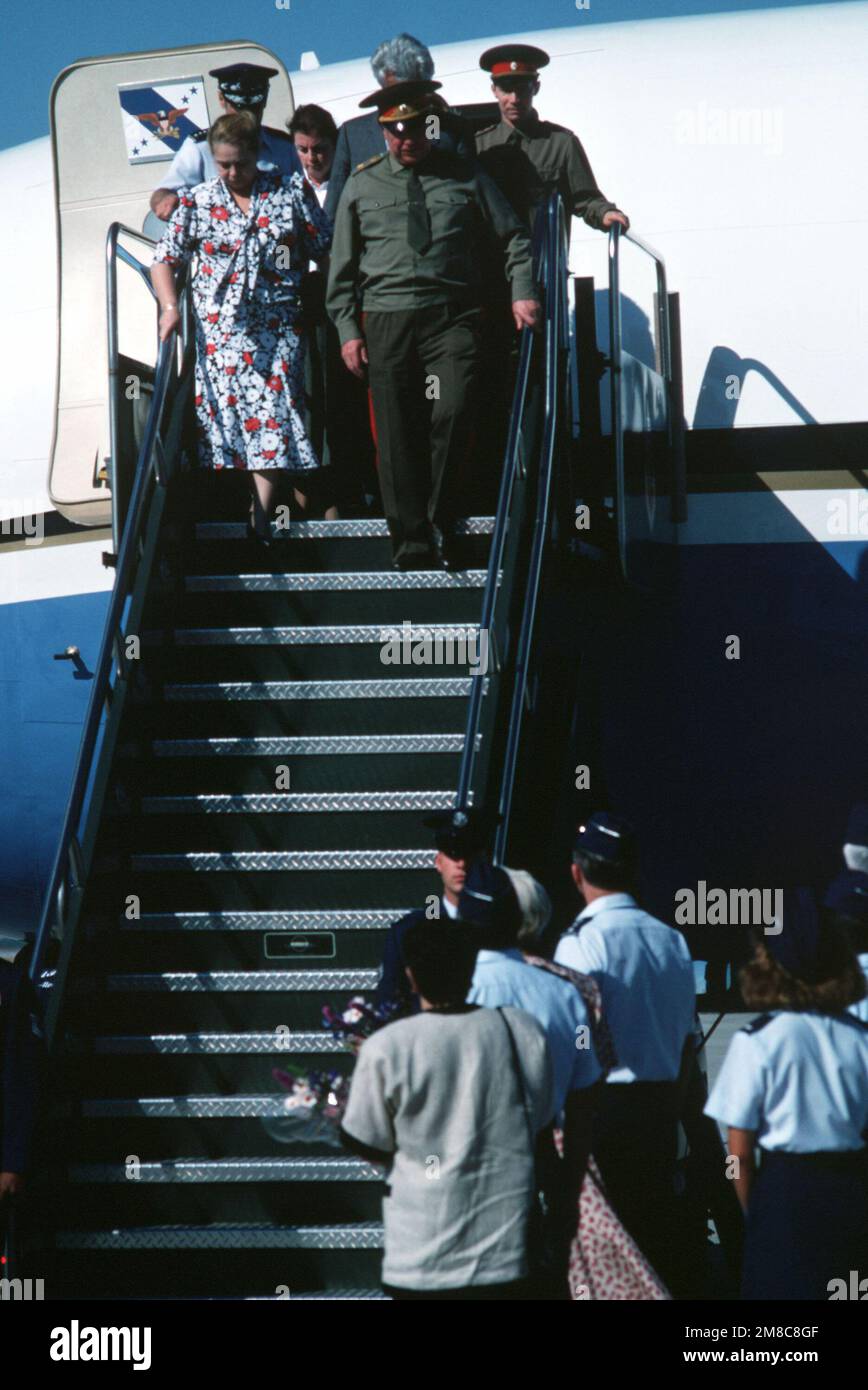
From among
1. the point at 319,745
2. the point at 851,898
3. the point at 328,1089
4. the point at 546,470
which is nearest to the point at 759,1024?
the point at 851,898

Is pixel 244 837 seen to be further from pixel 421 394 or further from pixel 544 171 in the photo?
pixel 544 171

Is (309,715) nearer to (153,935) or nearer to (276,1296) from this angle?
(153,935)

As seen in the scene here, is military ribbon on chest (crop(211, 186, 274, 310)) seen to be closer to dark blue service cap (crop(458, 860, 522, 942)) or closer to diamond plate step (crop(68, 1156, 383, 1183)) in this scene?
dark blue service cap (crop(458, 860, 522, 942))

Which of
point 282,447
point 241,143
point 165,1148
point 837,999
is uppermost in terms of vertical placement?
point 241,143

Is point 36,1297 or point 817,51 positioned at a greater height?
point 817,51

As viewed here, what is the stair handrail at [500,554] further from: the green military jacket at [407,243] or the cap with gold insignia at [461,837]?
the cap with gold insignia at [461,837]

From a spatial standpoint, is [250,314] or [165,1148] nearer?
[165,1148]

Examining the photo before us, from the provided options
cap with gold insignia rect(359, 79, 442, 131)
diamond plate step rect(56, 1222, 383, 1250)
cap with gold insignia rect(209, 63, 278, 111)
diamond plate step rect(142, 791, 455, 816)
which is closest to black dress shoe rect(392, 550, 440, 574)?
diamond plate step rect(142, 791, 455, 816)

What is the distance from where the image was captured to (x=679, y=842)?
325 inches

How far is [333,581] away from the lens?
7.01m

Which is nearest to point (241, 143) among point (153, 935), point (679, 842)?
point (153, 935)

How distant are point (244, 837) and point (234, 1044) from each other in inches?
35.7

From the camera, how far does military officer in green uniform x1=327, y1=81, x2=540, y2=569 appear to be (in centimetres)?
666

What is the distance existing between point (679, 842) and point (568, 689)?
4.99 feet
